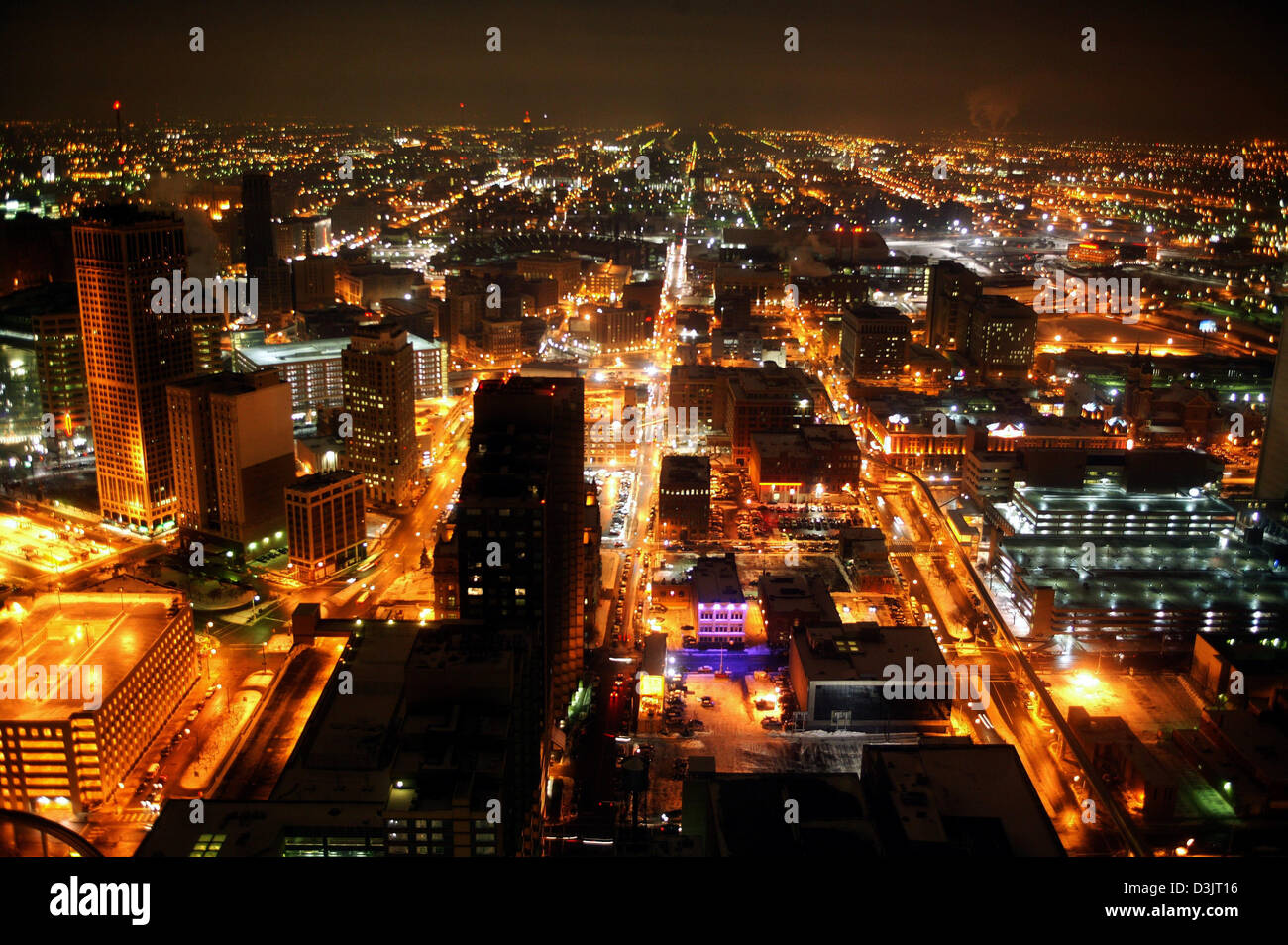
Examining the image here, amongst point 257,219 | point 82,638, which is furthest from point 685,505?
point 257,219

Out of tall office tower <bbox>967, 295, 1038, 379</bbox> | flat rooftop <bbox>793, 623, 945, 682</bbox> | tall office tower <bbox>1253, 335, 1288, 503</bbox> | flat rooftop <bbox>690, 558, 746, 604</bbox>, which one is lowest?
flat rooftop <bbox>793, 623, 945, 682</bbox>

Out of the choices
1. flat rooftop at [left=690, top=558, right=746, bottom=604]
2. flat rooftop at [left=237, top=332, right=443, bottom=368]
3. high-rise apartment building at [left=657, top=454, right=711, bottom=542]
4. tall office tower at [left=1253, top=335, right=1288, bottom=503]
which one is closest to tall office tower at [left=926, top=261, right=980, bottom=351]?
tall office tower at [left=1253, top=335, right=1288, bottom=503]

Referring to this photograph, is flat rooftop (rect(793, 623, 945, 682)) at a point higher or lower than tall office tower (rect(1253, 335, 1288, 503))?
lower

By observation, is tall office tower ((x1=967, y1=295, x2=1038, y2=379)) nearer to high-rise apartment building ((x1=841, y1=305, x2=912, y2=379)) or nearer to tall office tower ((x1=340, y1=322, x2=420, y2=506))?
high-rise apartment building ((x1=841, y1=305, x2=912, y2=379))

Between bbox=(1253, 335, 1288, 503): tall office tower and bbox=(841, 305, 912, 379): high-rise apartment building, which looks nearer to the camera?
Result: bbox=(1253, 335, 1288, 503): tall office tower

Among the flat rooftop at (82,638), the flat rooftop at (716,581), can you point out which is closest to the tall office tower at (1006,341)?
the flat rooftop at (716,581)
